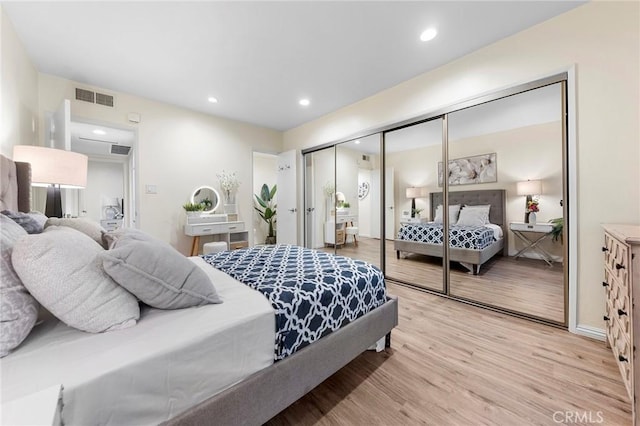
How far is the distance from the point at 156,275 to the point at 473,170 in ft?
9.68

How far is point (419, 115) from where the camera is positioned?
295 cm

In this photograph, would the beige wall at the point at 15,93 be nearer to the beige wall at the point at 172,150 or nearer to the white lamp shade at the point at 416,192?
the beige wall at the point at 172,150

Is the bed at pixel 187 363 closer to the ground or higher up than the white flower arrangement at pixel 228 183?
closer to the ground

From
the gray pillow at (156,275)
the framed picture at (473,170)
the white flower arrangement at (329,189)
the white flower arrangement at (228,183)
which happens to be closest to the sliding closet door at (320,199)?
the white flower arrangement at (329,189)

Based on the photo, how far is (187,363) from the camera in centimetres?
86

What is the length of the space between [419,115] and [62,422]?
342cm

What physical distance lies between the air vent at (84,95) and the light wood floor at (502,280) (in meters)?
4.26

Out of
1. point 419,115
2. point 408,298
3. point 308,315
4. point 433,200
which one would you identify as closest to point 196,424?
point 308,315

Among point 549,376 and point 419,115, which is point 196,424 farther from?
point 419,115

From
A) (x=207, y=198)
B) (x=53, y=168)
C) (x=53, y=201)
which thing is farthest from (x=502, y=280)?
(x=53, y=201)

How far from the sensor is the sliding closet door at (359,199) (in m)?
3.60

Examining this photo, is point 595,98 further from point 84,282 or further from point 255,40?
point 84,282

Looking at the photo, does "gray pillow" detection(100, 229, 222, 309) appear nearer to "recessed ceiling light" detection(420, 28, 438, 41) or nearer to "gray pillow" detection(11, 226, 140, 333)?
"gray pillow" detection(11, 226, 140, 333)

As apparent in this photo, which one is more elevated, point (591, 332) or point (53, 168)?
point (53, 168)
